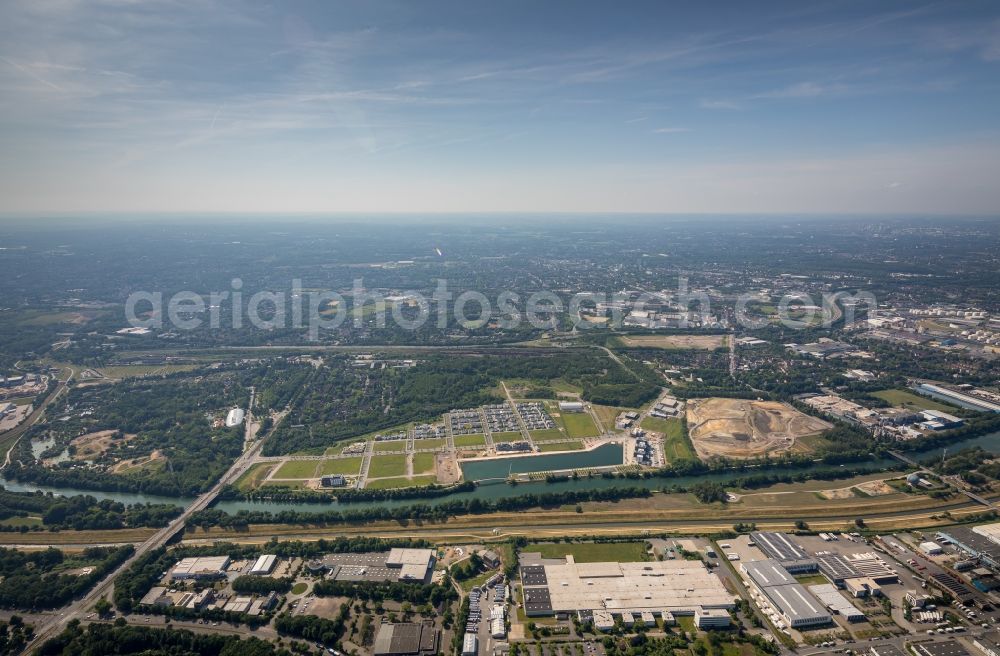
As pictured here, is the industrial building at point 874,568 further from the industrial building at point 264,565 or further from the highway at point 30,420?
the highway at point 30,420

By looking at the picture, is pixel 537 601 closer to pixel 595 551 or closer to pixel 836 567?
pixel 595 551

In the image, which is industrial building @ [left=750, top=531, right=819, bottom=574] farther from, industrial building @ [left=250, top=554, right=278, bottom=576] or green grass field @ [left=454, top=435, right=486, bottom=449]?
industrial building @ [left=250, top=554, right=278, bottom=576]

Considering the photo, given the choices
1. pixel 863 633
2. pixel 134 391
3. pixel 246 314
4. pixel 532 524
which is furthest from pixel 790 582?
pixel 246 314

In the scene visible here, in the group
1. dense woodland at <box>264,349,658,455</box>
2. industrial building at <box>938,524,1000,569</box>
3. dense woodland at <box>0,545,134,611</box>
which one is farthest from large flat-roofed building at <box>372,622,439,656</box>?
industrial building at <box>938,524,1000,569</box>

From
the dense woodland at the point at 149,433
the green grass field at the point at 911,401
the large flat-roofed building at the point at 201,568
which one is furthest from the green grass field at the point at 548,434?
the green grass field at the point at 911,401

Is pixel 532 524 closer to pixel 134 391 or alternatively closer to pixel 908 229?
pixel 134 391

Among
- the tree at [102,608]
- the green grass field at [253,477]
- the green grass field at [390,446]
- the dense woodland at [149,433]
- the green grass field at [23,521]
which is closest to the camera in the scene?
the tree at [102,608]

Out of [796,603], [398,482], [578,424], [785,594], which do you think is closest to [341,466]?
[398,482]
